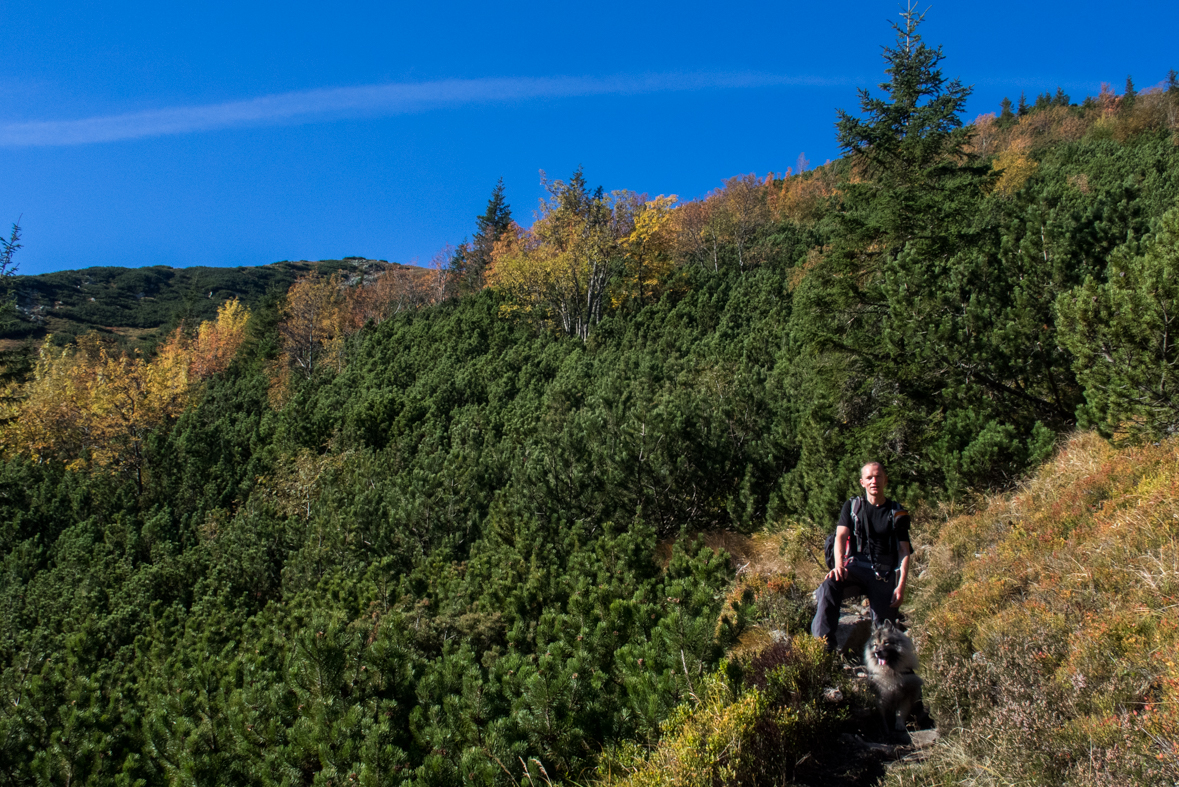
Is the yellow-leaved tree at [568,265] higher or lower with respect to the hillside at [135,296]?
lower

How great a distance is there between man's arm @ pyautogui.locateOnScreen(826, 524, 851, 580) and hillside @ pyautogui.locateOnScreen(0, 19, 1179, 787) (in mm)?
594

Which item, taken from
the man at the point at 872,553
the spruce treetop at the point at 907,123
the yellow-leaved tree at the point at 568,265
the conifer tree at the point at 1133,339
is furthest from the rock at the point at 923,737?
the yellow-leaved tree at the point at 568,265

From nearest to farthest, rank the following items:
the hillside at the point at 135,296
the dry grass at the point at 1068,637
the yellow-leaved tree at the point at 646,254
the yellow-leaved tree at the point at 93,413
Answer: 1. the dry grass at the point at 1068,637
2. the yellow-leaved tree at the point at 93,413
3. the yellow-leaved tree at the point at 646,254
4. the hillside at the point at 135,296

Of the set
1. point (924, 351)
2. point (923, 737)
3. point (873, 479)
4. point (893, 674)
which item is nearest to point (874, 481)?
point (873, 479)

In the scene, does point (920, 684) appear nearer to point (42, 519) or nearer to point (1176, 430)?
point (1176, 430)

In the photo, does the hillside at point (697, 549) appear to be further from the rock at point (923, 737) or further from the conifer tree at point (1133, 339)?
the rock at point (923, 737)

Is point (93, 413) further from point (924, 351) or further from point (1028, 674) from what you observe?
point (1028, 674)

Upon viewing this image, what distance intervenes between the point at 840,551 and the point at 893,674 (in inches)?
30.7

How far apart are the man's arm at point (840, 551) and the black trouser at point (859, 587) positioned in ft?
0.14

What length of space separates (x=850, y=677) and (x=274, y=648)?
652 centimetres

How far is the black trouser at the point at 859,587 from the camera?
151 inches

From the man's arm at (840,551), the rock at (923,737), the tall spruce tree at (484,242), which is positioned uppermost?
the tall spruce tree at (484,242)

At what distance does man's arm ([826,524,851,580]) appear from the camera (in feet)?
12.6

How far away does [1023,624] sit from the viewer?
3645mm
